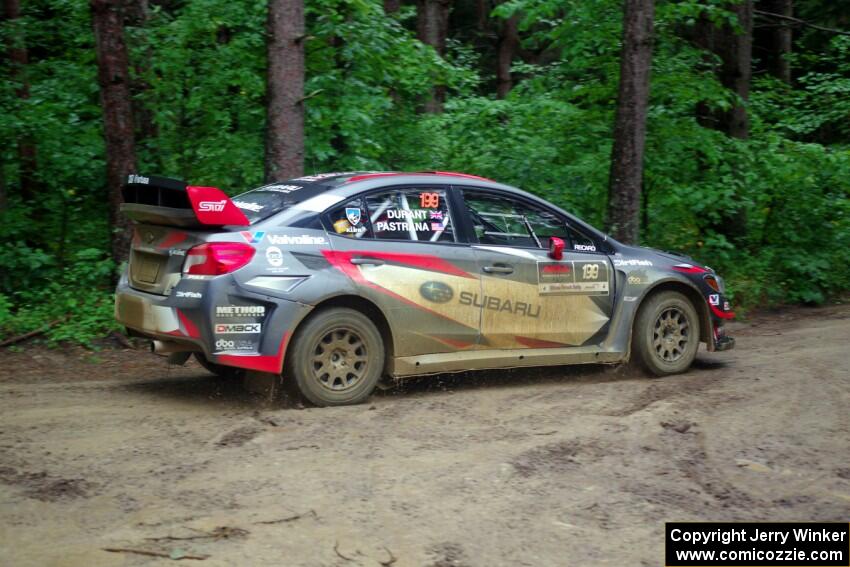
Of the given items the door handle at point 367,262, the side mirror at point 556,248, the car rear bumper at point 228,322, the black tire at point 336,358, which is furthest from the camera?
the side mirror at point 556,248

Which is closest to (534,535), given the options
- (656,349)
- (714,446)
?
(714,446)

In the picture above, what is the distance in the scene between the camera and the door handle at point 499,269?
771 centimetres

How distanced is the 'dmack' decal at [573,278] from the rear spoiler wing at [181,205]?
100 inches

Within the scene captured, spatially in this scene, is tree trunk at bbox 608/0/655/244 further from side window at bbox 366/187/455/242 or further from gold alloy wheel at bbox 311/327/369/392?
gold alloy wheel at bbox 311/327/369/392

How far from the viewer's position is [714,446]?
6.08m

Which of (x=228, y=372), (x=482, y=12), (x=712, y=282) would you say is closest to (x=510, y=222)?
(x=712, y=282)

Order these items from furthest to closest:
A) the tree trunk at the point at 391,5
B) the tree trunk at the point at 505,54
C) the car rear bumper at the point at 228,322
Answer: the tree trunk at the point at 505,54, the tree trunk at the point at 391,5, the car rear bumper at the point at 228,322

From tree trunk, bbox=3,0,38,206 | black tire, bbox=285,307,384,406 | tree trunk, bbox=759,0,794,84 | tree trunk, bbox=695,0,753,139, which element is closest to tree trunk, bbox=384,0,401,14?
tree trunk, bbox=695,0,753,139

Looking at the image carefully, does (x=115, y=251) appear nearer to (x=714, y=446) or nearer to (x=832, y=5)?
(x=714, y=446)

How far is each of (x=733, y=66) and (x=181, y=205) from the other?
10.8 m

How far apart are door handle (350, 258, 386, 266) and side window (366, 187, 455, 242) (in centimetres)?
23

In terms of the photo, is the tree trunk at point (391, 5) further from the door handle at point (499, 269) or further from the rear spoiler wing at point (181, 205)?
the rear spoiler wing at point (181, 205)

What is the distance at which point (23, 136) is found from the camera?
461 inches

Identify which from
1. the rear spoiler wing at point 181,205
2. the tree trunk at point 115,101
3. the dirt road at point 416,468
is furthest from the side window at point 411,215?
the tree trunk at point 115,101
